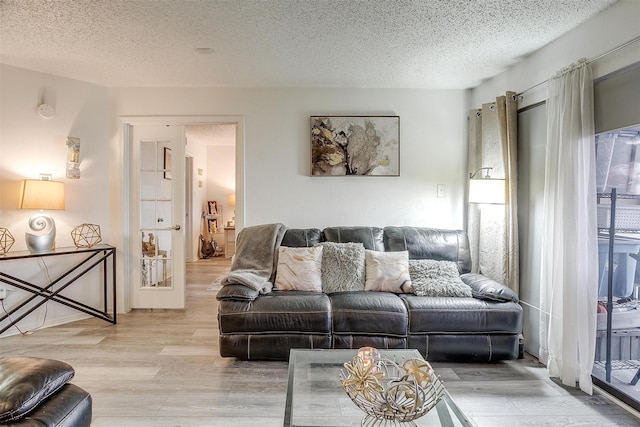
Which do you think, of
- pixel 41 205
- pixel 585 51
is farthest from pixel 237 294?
pixel 585 51

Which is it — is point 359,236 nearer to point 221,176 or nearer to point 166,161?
point 166,161

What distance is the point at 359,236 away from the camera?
322cm

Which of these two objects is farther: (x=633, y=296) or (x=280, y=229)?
(x=280, y=229)

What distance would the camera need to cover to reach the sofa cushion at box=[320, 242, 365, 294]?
2.89 meters

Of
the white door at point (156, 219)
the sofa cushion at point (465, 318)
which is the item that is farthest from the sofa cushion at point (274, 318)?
the white door at point (156, 219)

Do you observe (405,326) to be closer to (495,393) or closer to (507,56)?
(495,393)

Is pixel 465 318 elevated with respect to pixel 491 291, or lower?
lower

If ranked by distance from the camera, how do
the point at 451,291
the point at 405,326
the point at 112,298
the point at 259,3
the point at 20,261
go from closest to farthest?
the point at 259,3 < the point at 405,326 < the point at 451,291 < the point at 20,261 < the point at 112,298

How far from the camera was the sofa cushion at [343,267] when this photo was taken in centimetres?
289

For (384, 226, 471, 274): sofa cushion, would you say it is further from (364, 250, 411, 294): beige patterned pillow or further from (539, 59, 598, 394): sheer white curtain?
(539, 59, 598, 394): sheer white curtain

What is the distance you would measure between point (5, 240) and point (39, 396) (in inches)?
104

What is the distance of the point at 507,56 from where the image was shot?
2.85 m

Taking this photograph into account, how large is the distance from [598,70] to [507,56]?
840mm

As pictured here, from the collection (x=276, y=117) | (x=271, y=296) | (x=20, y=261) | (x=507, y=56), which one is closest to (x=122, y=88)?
(x=276, y=117)
